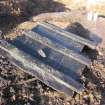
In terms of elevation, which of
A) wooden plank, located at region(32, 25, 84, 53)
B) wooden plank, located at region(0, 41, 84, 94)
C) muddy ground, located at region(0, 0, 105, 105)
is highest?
wooden plank, located at region(32, 25, 84, 53)

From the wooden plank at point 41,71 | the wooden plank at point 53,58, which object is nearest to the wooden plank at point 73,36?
the wooden plank at point 53,58

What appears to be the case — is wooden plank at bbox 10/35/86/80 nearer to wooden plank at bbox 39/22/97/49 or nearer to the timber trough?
the timber trough

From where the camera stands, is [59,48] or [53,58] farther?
[59,48]

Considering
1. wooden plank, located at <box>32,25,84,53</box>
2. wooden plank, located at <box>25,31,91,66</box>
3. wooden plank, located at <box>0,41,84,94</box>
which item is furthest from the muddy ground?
wooden plank, located at <box>32,25,84,53</box>

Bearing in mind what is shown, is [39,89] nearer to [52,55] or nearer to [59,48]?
[52,55]

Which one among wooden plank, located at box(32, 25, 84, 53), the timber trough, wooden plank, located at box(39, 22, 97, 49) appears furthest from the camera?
wooden plank, located at box(39, 22, 97, 49)

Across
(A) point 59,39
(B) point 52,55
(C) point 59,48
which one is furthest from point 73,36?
(B) point 52,55

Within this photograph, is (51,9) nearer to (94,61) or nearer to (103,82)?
(94,61)

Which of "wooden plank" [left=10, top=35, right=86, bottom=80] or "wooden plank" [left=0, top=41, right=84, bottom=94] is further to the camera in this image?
"wooden plank" [left=10, top=35, right=86, bottom=80]

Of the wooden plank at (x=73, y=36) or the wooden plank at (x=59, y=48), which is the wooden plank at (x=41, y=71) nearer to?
the wooden plank at (x=59, y=48)
